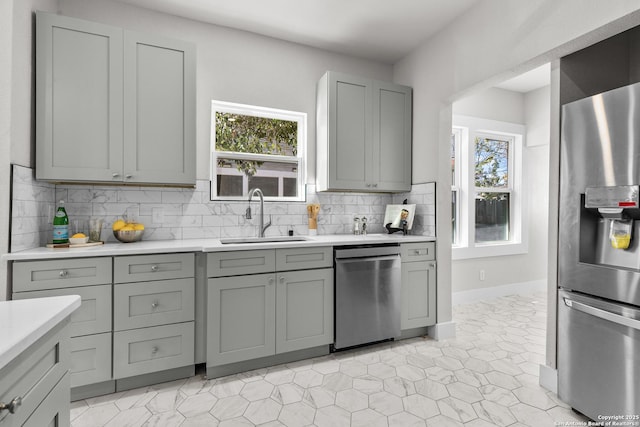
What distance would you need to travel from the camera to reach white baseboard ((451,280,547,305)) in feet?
13.1

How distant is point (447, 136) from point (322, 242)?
1.59 m

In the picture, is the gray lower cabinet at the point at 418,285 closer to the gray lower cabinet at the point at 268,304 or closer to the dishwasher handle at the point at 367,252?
the dishwasher handle at the point at 367,252

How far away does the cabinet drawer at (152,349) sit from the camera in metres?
2.01

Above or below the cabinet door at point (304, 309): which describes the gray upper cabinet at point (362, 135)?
above

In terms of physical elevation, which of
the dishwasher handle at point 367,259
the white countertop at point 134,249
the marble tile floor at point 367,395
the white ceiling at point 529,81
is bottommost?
the marble tile floor at point 367,395

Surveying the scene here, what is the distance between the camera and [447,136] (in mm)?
3002

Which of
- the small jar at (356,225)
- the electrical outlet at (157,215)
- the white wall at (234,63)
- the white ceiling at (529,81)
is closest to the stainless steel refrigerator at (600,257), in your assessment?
the small jar at (356,225)

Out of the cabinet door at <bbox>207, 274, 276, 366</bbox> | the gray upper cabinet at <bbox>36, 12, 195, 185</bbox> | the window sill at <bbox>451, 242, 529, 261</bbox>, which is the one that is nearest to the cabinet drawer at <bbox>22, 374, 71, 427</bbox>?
the cabinet door at <bbox>207, 274, 276, 366</bbox>

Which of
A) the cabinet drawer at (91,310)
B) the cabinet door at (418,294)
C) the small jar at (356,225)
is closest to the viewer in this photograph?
the cabinet drawer at (91,310)

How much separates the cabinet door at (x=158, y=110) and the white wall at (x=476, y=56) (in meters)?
2.12

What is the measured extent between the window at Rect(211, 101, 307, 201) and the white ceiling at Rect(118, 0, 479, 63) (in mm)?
702

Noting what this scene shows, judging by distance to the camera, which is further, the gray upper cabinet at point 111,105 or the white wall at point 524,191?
the white wall at point 524,191

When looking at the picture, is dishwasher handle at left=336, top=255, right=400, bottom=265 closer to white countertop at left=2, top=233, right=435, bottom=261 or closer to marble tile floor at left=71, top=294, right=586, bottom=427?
white countertop at left=2, top=233, right=435, bottom=261

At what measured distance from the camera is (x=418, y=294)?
2.92 meters
